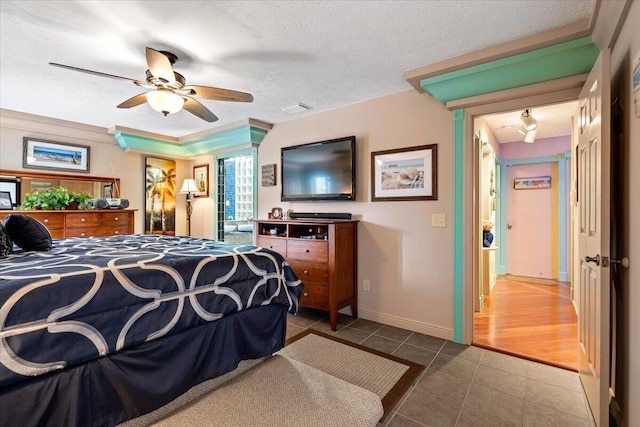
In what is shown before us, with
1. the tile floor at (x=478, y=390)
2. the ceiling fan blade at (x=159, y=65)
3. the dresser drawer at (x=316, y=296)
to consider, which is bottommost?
the tile floor at (x=478, y=390)

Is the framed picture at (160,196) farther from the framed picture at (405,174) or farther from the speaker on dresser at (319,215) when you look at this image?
the framed picture at (405,174)

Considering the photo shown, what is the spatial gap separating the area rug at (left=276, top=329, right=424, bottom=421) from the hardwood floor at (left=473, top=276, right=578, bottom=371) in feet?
3.00

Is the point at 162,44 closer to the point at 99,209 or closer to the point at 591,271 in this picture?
the point at 99,209

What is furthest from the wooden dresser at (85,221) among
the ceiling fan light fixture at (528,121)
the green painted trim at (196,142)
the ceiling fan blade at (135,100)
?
the ceiling fan light fixture at (528,121)

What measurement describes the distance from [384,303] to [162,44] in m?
2.97

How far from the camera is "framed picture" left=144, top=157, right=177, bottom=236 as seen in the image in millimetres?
4922

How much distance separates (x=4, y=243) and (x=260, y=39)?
6.84ft

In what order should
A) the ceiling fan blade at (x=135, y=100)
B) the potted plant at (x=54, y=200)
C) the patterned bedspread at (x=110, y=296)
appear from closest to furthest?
1. the patterned bedspread at (x=110, y=296)
2. the ceiling fan blade at (x=135, y=100)
3. the potted plant at (x=54, y=200)

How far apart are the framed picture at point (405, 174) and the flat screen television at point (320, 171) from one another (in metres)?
0.26

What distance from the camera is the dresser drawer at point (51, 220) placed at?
3.55 meters

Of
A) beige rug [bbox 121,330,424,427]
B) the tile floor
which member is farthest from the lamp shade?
the tile floor

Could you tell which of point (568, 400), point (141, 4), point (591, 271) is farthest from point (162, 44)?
point (568, 400)

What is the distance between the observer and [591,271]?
5.86 feet

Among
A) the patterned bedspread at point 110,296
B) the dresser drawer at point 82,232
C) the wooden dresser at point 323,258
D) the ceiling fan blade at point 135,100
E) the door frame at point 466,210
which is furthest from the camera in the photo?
the dresser drawer at point 82,232
